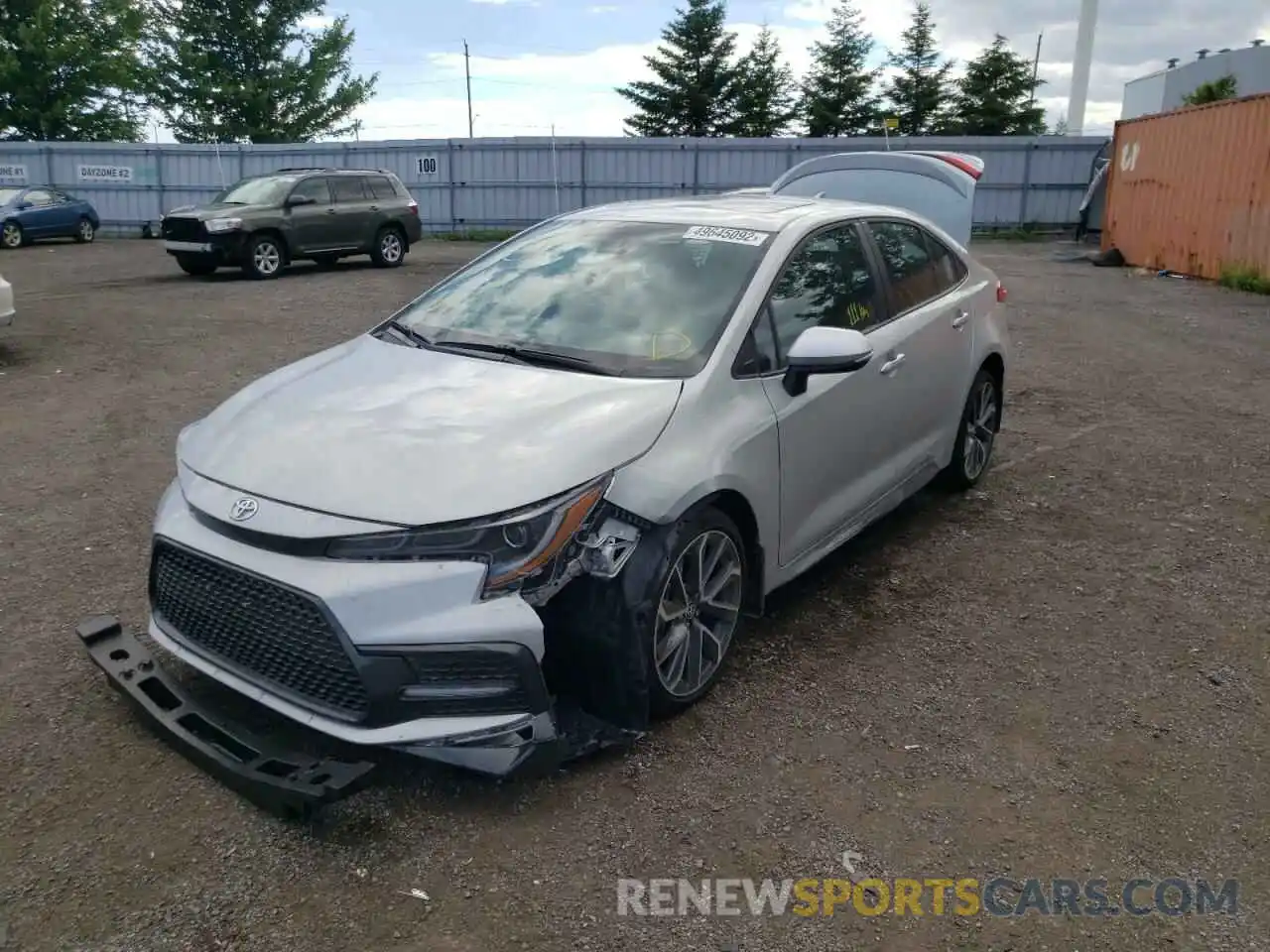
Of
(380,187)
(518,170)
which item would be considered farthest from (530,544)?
(518,170)

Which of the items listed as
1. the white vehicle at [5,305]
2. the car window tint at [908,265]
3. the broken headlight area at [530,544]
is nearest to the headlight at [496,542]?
the broken headlight area at [530,544]

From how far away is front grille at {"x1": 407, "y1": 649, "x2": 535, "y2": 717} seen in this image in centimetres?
283

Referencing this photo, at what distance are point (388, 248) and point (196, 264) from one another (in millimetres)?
3332

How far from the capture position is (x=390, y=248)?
18.2m

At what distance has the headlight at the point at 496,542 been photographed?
2875 millimetres

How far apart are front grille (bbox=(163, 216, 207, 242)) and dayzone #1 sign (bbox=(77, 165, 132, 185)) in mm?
11263

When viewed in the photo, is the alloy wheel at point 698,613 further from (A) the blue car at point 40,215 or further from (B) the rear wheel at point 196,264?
(A) the blue car at point 40,215

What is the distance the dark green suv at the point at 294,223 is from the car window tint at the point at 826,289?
13.3 meters

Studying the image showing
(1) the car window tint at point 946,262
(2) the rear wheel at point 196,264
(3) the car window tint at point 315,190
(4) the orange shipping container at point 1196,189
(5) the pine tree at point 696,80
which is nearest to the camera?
(1) the car window tint at point 946,262

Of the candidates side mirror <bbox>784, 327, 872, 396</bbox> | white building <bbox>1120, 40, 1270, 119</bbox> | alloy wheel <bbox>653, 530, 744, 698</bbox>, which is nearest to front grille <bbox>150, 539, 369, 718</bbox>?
alloy wheel <bbox>653, 530, 744, 698</bbox>

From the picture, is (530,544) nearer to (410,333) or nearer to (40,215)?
(410,333)

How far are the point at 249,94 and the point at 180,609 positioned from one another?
128 feet

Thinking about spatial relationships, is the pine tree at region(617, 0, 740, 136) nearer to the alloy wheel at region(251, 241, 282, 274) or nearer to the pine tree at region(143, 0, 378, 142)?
the pine tree at region(143, 0, 378, 142)

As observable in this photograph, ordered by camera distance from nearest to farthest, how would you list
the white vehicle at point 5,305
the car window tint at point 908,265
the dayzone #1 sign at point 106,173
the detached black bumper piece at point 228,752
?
the detached black bumper piece at point 228,752, the car window tint at point 908,265, the white vehicle at point 5,305, the dayzone #1 sign at point 106,173
